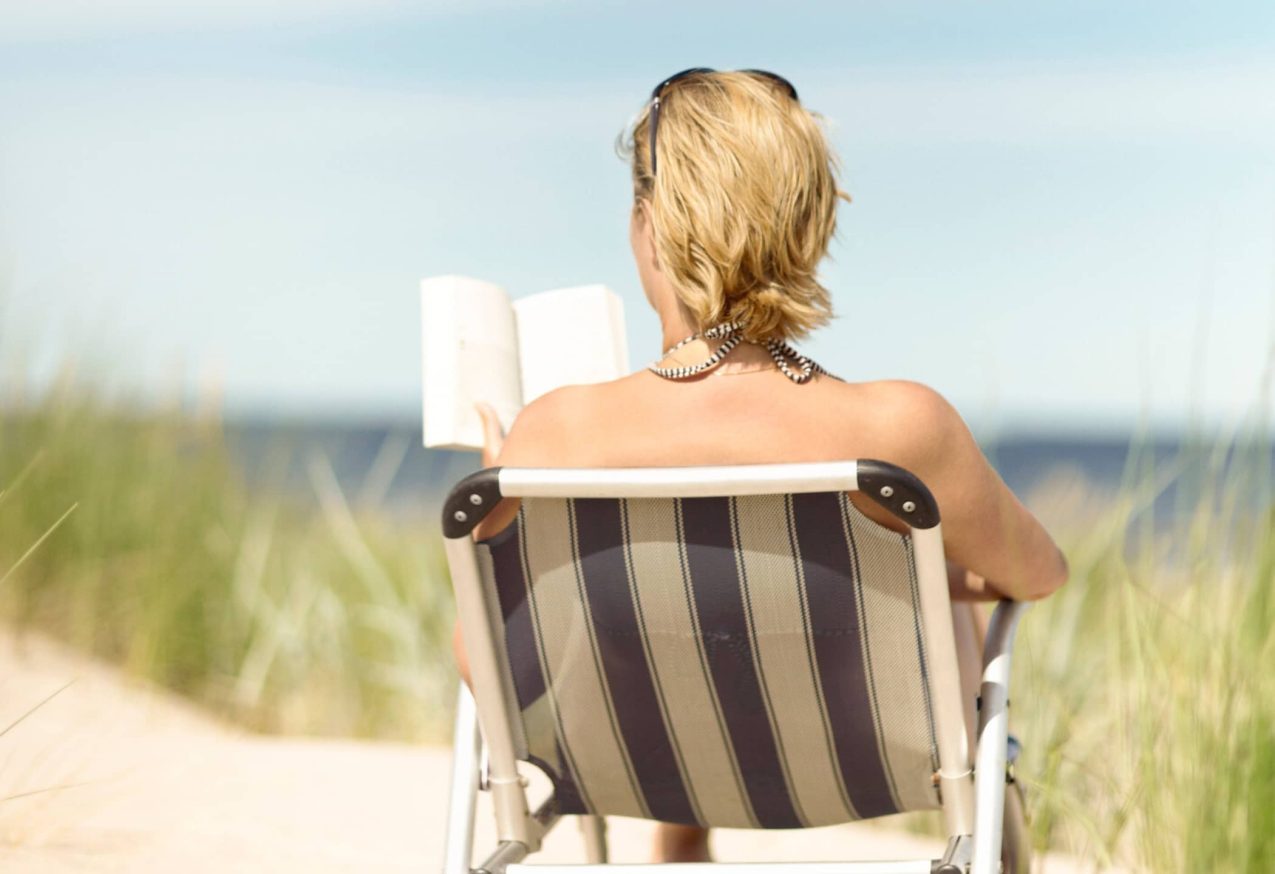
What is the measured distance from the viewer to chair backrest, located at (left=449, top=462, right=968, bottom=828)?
1.68 meters

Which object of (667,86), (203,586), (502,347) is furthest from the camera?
(203,586)

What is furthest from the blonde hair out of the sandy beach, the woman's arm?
the sandy beach

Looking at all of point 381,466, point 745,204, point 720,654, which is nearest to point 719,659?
point 720,654

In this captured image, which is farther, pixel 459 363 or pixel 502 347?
pixel 502 347

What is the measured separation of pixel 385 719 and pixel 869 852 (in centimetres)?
190

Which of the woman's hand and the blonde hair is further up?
the blonde hair

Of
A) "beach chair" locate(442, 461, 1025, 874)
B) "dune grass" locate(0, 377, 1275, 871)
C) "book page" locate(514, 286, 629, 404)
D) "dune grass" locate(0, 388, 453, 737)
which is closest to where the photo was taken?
"beach chair" locate(442, 461, 1025, 874)

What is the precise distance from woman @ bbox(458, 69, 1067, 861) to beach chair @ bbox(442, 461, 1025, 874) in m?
0.08

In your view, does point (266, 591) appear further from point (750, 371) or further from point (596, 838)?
point (750, 371)

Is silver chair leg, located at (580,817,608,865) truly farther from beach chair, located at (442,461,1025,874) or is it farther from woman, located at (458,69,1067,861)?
woman, located at (458,69,1067,861)

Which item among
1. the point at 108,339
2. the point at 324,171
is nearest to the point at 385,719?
the point at 108,339

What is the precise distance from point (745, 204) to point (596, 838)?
117 cm

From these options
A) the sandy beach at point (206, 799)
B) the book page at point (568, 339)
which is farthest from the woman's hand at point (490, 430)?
the sandy beach at point (206, 799)

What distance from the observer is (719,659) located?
1.77 meters
